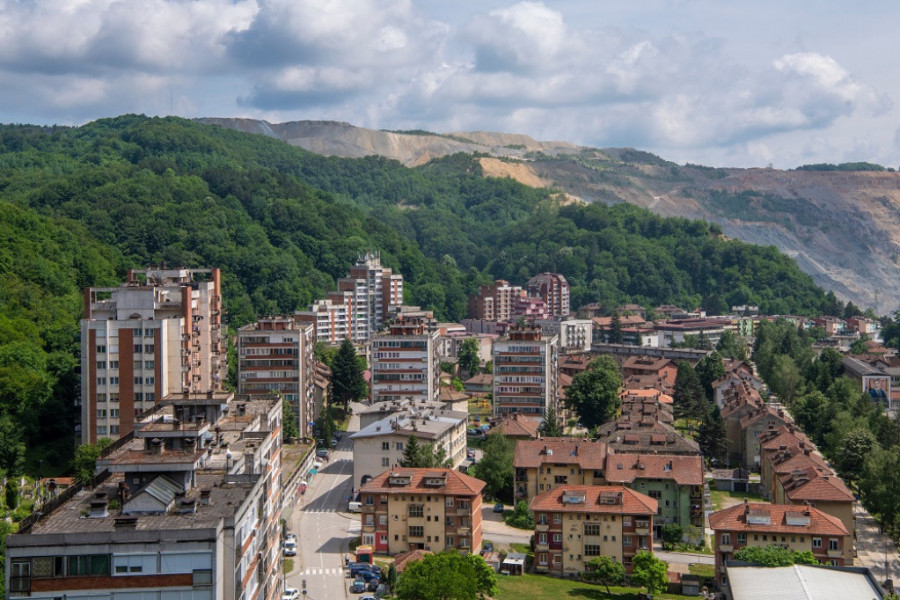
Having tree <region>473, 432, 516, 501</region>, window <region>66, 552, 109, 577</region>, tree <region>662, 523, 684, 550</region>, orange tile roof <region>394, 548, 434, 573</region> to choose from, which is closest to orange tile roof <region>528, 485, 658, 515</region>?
tree <region>662, 523, 684, 550</region>

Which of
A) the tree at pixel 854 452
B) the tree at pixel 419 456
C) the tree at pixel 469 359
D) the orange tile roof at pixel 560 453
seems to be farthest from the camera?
the tree at pixel 469 359

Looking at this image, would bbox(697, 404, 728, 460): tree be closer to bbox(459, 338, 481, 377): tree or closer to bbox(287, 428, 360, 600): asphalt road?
bbox(287, 428, 360, 600): asphalt road

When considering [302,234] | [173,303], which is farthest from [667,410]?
[302,234]

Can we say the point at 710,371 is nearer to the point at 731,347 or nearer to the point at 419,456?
the point at 731,347

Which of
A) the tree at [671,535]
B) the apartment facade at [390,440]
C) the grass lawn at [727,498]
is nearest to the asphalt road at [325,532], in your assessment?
the apartment facade at [390,440]

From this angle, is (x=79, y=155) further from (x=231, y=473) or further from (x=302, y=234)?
(x=231, y=473)

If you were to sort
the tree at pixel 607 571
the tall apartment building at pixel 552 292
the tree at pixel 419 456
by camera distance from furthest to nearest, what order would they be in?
the tall apartment building at pixel 552 292 < the tree at pixel 419 456 < the tree at pixel 607 571

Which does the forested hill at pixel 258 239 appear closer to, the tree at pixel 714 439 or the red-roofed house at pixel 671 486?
the red-roofed house at pixel 671 486

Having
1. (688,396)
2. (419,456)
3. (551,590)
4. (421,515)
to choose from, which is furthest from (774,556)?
(688,396)
